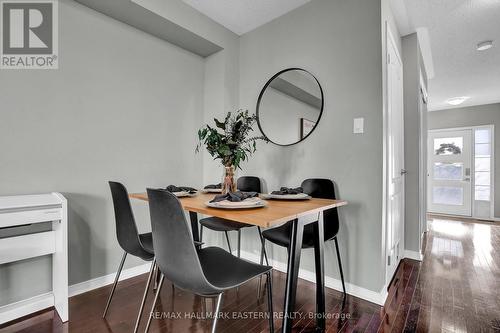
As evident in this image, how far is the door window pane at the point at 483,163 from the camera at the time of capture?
5.21m

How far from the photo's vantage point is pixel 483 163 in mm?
5262

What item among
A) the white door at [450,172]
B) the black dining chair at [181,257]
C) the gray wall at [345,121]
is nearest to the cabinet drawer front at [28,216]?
the black dining chair at [181,257]

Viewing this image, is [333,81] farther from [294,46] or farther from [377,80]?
[294,46]

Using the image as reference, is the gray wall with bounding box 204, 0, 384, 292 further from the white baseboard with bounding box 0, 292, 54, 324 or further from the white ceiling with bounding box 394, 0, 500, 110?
the white baseboard with bounding box 0, 292, 54, 324

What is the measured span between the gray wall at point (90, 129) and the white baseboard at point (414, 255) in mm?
2798

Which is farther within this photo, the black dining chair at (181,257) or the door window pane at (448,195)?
the door window pane at (448,195)

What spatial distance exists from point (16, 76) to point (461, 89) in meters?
6.33

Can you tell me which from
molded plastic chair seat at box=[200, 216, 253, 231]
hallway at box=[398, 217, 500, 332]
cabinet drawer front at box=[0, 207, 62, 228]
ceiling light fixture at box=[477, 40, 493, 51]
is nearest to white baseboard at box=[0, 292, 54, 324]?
cabinet drawer front at box=[0, 207, 62, 228]

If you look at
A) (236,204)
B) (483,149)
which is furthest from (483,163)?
(236,204)

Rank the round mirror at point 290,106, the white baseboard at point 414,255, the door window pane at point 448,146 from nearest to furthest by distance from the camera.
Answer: the round mirror at point 290,106 → the white baseboard at point 414,255 → the door window pane at point 448,146

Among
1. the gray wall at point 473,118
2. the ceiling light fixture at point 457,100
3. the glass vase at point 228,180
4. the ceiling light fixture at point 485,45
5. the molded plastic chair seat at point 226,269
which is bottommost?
the molded plastic chair seat at point 226,269

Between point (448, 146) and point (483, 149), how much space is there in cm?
60

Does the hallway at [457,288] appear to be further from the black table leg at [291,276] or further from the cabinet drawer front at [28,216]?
the cabinet drawer front at [28,216]

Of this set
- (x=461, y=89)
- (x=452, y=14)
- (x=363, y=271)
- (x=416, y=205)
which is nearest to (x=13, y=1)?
(x=363, y=271)
